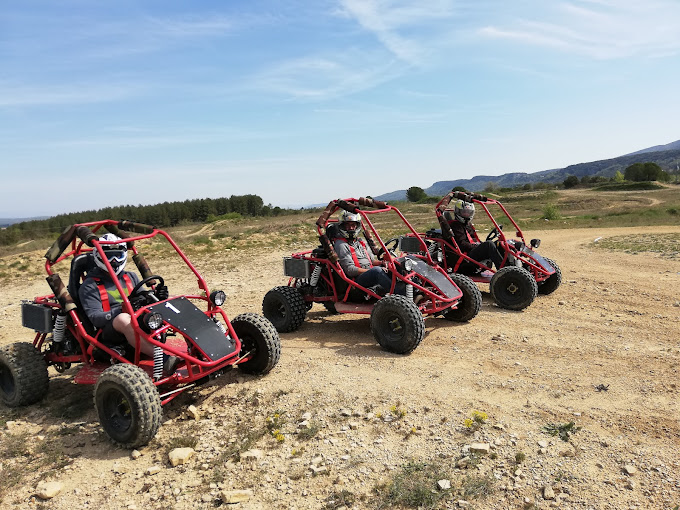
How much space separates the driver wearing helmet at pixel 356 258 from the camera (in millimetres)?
7660

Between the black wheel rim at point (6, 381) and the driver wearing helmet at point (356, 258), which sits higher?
the driver wearing helmet at point (356, 258)

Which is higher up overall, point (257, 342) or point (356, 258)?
point (356, 258)

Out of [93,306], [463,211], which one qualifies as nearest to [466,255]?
[463,211]

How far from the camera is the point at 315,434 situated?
4.62m

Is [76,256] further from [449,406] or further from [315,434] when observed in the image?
[449,406]

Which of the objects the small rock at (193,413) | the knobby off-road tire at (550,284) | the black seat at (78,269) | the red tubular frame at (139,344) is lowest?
the small rock at (193,413)

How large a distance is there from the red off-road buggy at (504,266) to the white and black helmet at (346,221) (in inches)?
103

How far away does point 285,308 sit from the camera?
26.6 feet

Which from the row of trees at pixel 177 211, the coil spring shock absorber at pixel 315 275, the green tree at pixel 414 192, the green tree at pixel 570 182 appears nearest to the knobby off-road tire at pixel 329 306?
the coil spring shock absorber at pixel 315 275

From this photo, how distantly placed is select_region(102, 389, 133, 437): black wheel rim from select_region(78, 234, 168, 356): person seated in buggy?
1.98 ft

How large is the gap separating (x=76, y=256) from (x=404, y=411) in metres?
3.98

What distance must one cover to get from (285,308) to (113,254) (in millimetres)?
3219

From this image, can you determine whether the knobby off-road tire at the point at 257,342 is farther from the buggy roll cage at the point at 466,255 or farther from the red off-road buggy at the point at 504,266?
the buggy roll cage at the point at 466,255

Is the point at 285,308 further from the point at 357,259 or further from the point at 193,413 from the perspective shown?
the point at 193,413
